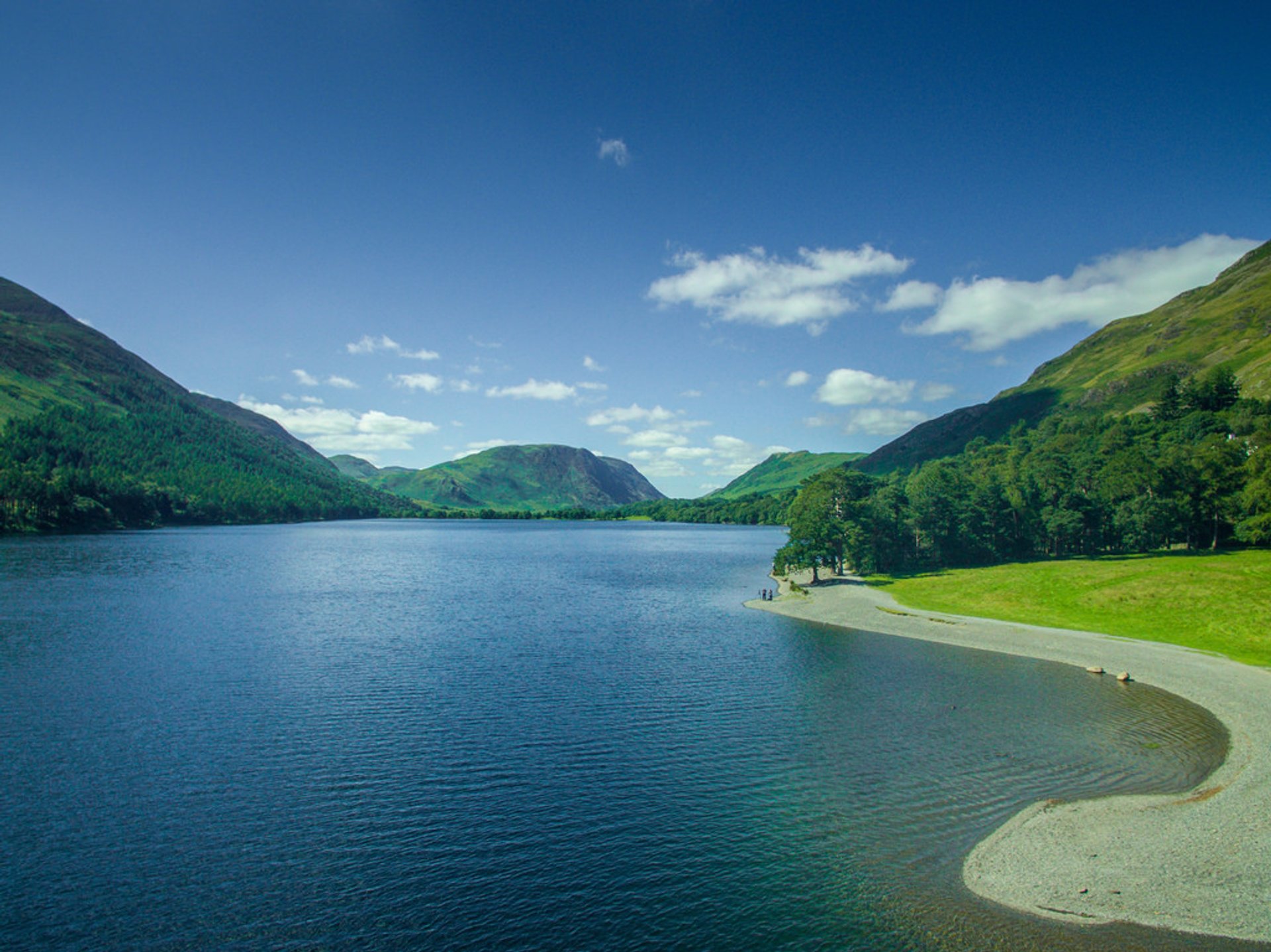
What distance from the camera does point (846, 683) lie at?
50.7 metres

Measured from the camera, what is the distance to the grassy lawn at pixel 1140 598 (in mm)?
60750

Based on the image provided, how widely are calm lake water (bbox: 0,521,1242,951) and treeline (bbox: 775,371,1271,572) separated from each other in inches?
2115

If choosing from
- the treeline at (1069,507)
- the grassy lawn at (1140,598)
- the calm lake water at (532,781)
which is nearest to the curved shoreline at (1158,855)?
the calm lake water at (532,781)

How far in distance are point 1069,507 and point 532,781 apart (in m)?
128

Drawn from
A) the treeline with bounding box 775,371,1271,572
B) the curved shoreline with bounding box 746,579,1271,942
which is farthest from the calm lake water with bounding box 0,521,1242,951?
the treeline with bounding box 775,371,1271,572

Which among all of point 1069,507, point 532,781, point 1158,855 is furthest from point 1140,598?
point 532,781

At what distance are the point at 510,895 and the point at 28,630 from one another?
67.6 metres

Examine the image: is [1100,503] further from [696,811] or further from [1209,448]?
[696,811]

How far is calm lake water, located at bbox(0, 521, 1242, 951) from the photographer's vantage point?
21000 millimetres

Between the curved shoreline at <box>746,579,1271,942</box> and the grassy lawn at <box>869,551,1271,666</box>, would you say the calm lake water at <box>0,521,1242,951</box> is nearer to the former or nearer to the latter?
the curved shoreline at <box>746,579,1271,942</box>

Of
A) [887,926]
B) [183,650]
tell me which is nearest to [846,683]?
[887,926]

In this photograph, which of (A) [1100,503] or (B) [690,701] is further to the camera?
(A) [1100,503]

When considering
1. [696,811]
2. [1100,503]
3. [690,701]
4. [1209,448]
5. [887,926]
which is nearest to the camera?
[887,926]

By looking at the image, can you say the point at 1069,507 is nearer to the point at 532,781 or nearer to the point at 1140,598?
the point at 1140,598
